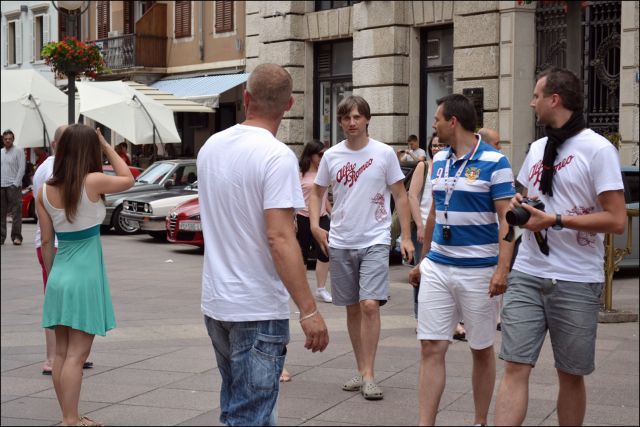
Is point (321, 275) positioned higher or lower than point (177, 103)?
lower

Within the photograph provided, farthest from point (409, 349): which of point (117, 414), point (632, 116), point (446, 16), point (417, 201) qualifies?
point (446, 16)

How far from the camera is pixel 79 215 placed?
6500 mm

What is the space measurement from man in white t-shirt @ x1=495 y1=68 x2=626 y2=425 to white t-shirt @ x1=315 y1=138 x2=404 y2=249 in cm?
227

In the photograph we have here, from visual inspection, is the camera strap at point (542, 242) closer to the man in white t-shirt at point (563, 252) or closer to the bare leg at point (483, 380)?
the man in white t-shirt at point (563, 252)

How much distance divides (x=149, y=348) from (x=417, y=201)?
2.63m

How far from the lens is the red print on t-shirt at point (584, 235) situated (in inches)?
210

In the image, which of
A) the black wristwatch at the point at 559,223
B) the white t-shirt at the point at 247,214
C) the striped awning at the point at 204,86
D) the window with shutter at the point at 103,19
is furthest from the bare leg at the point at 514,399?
the window with shutter at the point at 103,19

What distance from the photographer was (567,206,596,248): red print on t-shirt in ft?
17.5

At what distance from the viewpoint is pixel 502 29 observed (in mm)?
21359

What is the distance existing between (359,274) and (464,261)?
180cm

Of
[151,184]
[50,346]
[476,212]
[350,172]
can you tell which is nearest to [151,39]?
[151,184]

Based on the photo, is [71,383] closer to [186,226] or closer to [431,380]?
[431,380]

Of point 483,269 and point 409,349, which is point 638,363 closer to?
point 409,349

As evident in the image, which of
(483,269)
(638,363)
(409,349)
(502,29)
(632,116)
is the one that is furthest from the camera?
(502,29)
